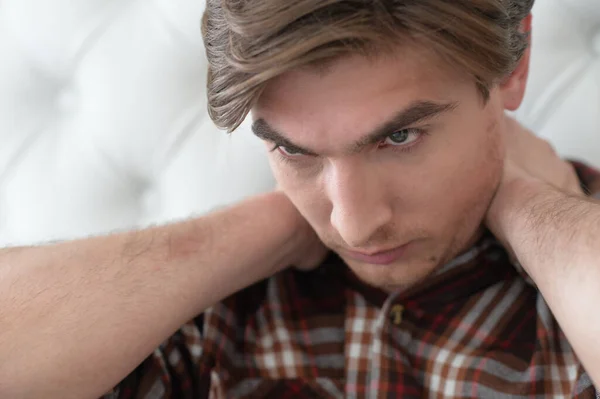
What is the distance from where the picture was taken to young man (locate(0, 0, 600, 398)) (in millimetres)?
610

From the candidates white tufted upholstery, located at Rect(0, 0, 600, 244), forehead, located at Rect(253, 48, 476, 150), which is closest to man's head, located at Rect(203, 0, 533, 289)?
forehead, located at Rect(253, 48, 476, 150)

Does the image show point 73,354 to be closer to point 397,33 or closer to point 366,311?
point 366,311

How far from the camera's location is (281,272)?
96 cm

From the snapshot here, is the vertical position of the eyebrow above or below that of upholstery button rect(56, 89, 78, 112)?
below

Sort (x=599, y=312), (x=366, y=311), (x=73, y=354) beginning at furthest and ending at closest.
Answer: (x=366, y=311), (x=73, y=354), (x=599, y=312)

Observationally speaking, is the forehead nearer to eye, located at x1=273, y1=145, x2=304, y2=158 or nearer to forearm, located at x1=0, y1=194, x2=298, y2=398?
eye, located at x1=273, y1=145, x2=304, y2=158

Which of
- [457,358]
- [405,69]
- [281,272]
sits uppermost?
[405,69]

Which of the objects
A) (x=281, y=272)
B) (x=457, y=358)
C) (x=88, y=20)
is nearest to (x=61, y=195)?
(x=88, y=20)

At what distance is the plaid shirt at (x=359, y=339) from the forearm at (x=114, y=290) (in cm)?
8

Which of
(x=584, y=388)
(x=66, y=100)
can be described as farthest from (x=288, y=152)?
(x=66, y=100)

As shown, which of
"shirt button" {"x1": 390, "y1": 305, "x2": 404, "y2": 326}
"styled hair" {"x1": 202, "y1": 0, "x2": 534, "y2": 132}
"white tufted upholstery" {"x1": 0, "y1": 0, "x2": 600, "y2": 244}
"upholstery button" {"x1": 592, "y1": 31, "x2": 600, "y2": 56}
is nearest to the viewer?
"styled hair" {"x1": 202, "y1": 0, "x2": 534, "y2": 132}

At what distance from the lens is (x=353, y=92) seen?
0.61m

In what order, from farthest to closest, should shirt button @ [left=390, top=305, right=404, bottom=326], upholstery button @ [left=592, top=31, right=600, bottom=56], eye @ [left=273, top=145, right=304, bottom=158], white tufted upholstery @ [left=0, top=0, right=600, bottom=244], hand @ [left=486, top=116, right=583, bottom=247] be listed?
white tufted upholstery @ [left=0, top=0, right=600, bottom=244]
upholstery button @ [left=592, top=31, right=600, bottom=56]
shirt button @ [left=390, top=305, right=404, bottom=326]
hand @ [left=486, top=116, right=583, bottom=247]
eye @ [left=273, top=145, right=304, bottom=158]

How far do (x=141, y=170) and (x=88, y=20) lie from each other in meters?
0.29
